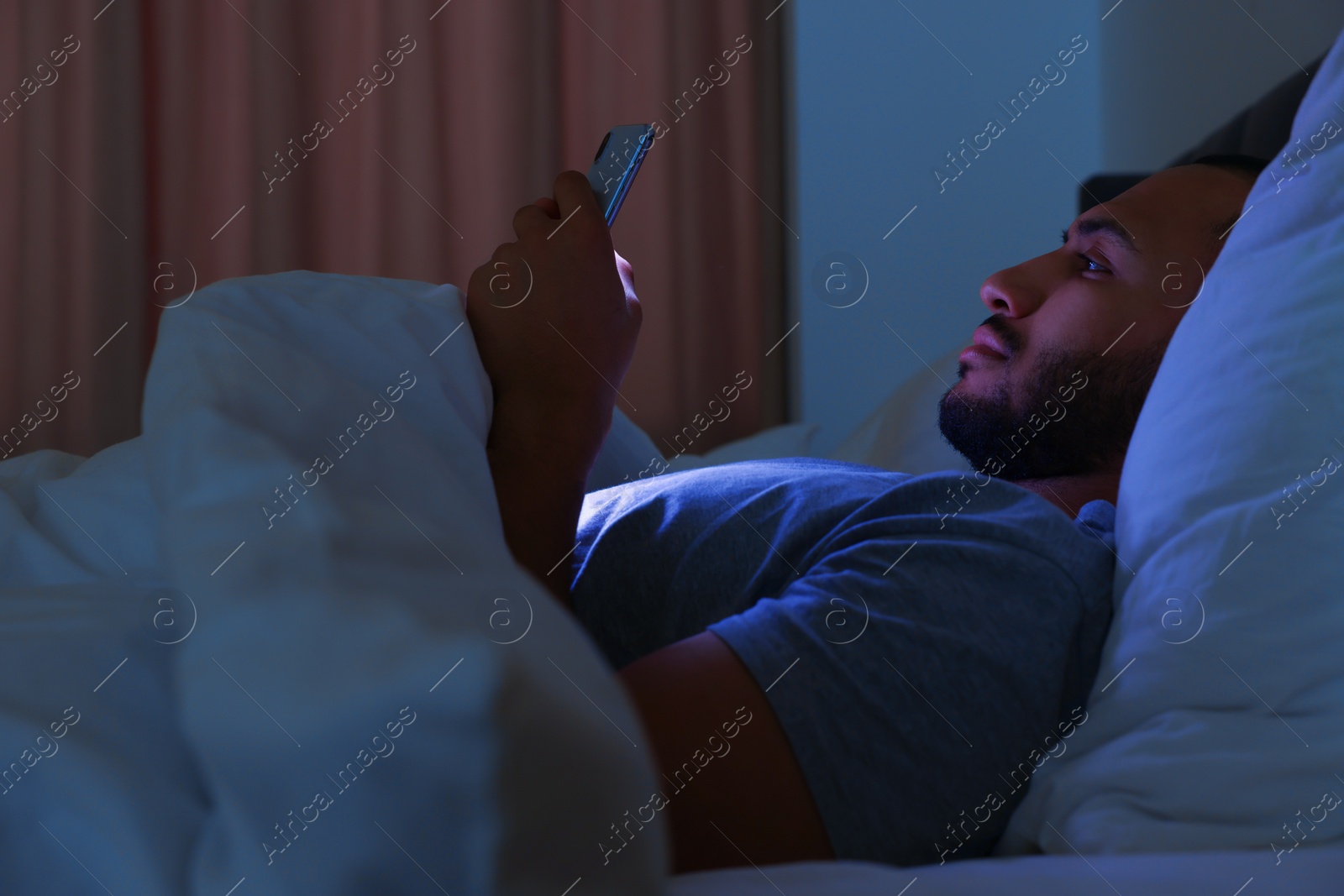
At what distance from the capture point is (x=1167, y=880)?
440mm

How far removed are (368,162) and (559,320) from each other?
151 centimetres

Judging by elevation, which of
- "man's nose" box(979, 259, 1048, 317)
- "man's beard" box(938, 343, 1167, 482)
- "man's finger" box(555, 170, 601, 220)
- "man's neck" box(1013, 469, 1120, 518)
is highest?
"man's finger" box(555, 170, 601, 220)

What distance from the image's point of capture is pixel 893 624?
53 centimetres

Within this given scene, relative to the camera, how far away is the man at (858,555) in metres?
0.50

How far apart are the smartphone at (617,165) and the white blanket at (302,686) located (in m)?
0.35

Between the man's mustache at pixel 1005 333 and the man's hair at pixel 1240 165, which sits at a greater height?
the man's mustache at pixel 1005 333

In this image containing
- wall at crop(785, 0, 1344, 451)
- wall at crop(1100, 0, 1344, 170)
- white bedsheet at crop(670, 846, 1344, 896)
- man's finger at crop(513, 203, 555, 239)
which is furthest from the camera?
wall at crop(785, 0, 1344, 451)

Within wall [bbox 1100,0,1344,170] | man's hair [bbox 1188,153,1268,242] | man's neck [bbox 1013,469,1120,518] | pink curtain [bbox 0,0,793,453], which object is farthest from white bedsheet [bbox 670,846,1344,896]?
pink curtain [bbox 0,0,793,453]

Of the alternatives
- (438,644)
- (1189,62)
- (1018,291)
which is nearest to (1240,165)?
(1018,291)

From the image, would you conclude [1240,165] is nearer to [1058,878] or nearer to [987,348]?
[987,348]

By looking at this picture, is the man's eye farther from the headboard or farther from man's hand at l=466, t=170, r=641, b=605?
man's hand at l=466, t=170, r=641, b=605

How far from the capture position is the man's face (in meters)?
0.87

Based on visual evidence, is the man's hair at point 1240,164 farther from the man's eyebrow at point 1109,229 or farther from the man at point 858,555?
the man's eyebrow at point 1109,229

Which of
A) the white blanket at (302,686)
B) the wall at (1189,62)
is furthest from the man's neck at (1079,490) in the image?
the wall at (1189,62)
